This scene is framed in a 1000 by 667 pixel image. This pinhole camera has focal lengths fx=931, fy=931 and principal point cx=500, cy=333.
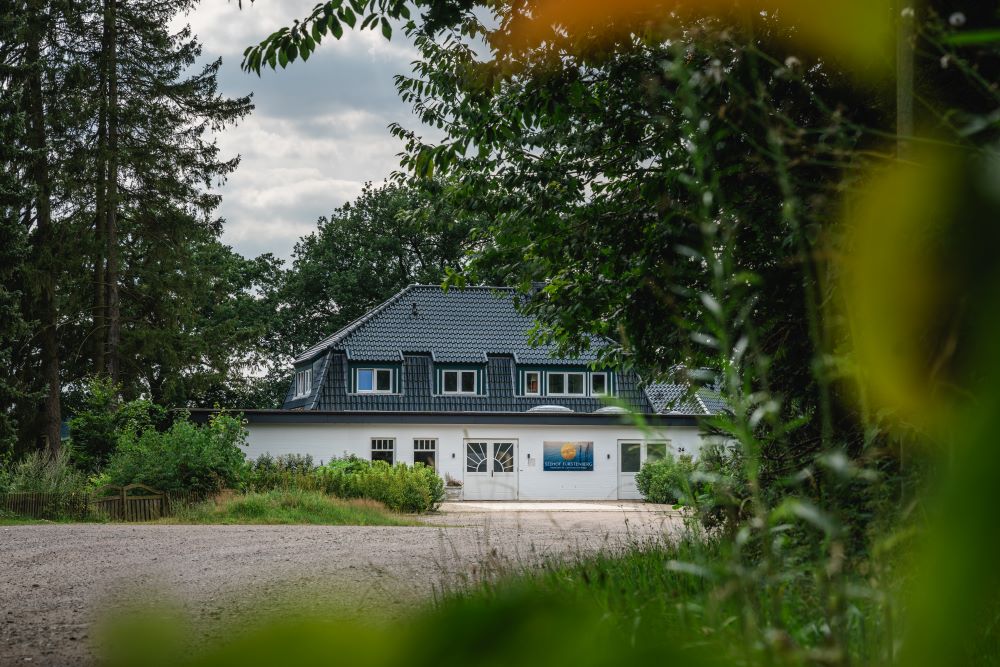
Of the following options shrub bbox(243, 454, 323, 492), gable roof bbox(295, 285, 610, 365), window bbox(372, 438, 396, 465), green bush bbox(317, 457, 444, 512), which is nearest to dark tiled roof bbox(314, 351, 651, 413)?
gable roof bbox(295, 285, 610, 365)

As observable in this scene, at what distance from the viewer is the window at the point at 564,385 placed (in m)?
33.3

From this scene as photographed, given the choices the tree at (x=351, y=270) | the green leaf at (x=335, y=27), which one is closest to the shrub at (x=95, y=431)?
the green leaf at (x=335, y=27)

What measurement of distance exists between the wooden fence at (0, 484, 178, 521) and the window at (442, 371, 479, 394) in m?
15.3

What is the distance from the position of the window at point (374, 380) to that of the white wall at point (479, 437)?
1.87 meters

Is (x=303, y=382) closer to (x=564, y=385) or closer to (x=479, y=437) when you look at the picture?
(x=479, y=437)

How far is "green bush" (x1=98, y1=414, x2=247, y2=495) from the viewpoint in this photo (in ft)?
61.1

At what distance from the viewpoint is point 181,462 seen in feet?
61.6

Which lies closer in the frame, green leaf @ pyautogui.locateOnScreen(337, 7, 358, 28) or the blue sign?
green leaf @ pyautogui.locateOnScreen(337, 7, 358, 28)

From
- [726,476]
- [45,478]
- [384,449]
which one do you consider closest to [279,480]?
[45,478]

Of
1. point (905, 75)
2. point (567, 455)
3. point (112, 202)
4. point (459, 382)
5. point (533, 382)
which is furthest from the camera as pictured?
point (533, 382)

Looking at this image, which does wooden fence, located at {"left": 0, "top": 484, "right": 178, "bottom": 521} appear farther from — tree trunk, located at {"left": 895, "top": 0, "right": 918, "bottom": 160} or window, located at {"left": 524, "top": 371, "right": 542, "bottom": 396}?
tree trunk, located at {"left": 895, "top": 0, "right": 918, "bottom": 160}

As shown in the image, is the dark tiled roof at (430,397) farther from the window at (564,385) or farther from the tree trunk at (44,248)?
the tree trunk at (44,248)

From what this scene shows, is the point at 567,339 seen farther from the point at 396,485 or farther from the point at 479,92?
the point at 396,485

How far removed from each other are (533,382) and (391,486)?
42.0 ft
